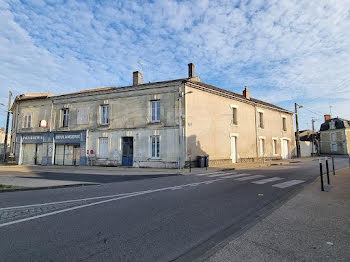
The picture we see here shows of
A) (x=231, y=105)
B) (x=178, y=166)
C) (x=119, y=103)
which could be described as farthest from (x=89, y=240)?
(x=231, y=105)

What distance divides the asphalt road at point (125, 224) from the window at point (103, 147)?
1286 centimetres

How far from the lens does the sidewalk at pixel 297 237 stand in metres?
2.98

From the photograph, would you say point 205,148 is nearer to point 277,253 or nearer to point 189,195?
point 189,195

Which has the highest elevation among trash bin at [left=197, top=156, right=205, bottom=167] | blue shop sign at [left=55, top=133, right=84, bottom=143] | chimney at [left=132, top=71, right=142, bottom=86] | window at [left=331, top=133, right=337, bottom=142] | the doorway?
chimney at [left=132, top=71, right=142, bottom=86]

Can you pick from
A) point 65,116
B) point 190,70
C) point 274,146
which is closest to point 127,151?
point 65,116

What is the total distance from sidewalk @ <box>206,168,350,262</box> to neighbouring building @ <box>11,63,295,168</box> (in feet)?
39.3

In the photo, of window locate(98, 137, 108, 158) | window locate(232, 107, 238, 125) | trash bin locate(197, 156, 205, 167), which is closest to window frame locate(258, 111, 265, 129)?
window locate(232, 107, 238, 125)

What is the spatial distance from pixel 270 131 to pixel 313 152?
699 inches

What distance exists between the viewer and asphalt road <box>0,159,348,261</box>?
3084 millimetres

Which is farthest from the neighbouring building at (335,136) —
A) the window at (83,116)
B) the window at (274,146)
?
the window at (83,116)

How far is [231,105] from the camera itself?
21.9 metres

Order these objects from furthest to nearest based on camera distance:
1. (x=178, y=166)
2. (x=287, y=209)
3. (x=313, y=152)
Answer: (x=313, y=152) < (x=178, y=166) < (x=287, y=209)

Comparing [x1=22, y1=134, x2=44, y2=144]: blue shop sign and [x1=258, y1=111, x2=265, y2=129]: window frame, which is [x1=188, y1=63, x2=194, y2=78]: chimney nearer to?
[x1=258, y1=111, x2=265, y2=129]: window frame

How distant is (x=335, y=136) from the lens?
46438 millimetres
